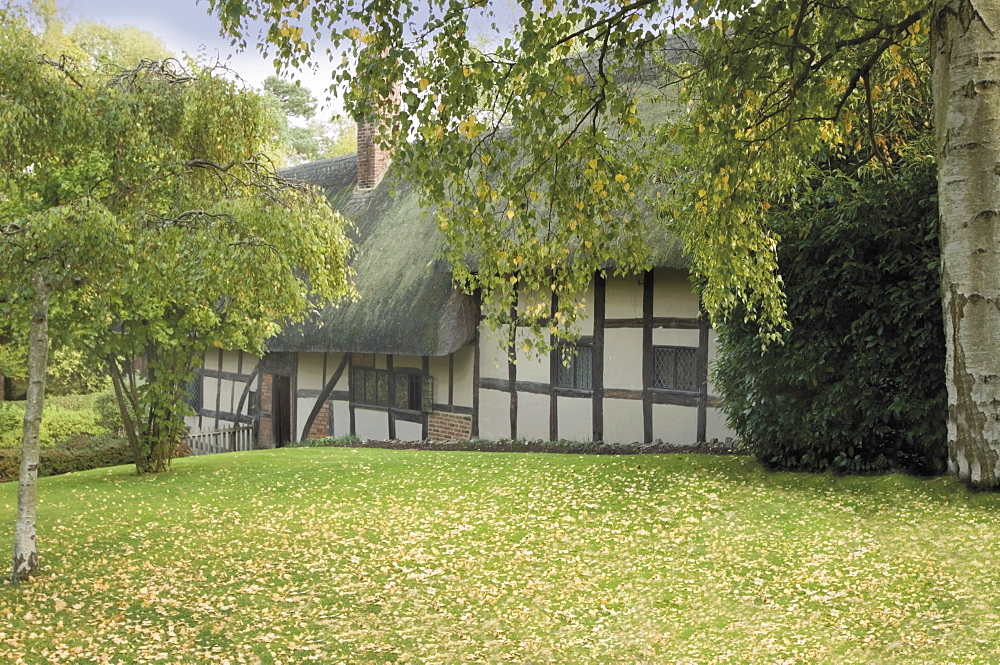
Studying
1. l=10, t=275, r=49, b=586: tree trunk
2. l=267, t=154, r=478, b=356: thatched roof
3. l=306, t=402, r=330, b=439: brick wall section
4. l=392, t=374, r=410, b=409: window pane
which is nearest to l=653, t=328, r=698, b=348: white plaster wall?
l=267, t=154, r=478, b=356: thatched roof

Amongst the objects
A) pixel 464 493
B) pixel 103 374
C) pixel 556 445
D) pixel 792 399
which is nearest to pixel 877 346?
pixel 792 399

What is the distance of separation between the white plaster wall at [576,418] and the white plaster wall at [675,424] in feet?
3.91

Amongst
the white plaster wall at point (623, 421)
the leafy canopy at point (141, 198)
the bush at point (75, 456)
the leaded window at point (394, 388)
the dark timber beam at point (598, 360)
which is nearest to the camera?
the leafy canopy at point (141, 198)

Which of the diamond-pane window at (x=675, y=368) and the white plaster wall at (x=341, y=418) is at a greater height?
the diamond-pane window at (x=675, y=368)

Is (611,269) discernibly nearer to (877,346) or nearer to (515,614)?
(877,346)

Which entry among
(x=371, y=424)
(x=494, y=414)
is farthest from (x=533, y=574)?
(x=371, y=424)

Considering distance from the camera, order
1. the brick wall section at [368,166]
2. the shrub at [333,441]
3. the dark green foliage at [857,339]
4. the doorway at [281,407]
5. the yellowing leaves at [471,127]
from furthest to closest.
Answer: the brick wall section at [368,166] < the doorway at [281,407] < the shrub at [333,441] < the dark green foliage at [857,339] < the yellowing leaves at [471,127]

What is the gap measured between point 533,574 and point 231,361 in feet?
51.0

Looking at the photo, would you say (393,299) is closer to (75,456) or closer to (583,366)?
(583,366)

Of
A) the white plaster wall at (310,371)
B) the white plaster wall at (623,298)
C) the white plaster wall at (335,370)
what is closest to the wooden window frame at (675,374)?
the white plaster wall at (623,298)

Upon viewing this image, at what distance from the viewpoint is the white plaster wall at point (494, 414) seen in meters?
15.7

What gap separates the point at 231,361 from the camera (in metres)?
21.3

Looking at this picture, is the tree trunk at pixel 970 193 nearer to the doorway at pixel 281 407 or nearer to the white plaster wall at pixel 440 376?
the white plaster wall at pixel 440 376

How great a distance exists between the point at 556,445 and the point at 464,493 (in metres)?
4.33
